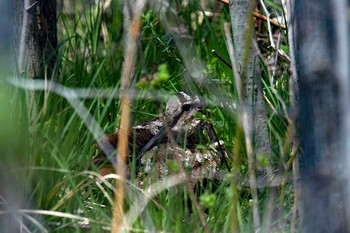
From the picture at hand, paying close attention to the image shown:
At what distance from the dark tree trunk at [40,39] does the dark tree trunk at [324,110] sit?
2.38 metres

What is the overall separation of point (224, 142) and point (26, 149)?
1.15 meters

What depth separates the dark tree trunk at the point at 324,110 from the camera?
1.15 meters

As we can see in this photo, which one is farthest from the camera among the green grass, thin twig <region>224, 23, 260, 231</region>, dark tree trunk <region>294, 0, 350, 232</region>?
the green grass

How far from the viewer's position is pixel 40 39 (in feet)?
12.5

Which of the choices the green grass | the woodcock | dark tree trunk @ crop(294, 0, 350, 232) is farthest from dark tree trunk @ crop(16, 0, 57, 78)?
dark tree trunk @ crop(294, 0, 350, 232)

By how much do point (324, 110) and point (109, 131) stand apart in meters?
2.33

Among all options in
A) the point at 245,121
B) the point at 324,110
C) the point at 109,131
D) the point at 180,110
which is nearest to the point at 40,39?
the point at 109,131

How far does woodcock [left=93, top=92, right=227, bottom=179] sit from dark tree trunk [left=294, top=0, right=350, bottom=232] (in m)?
1.73

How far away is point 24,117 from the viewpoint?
107 inches

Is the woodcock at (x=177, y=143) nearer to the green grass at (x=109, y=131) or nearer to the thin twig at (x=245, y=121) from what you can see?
the green grass at (x=109, y=131)

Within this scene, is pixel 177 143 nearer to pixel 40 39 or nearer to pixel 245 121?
pixel 40 39

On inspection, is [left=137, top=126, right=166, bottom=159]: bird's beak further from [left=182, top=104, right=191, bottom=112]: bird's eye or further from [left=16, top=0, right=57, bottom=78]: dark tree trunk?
[left=16, top=0, right=57, bottom=78]: dark tree trunk

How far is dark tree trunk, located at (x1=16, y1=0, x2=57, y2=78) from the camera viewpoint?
358 centimetres

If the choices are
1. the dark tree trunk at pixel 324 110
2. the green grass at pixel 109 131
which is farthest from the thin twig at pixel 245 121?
the dark tree trunk at pixel 324 110
